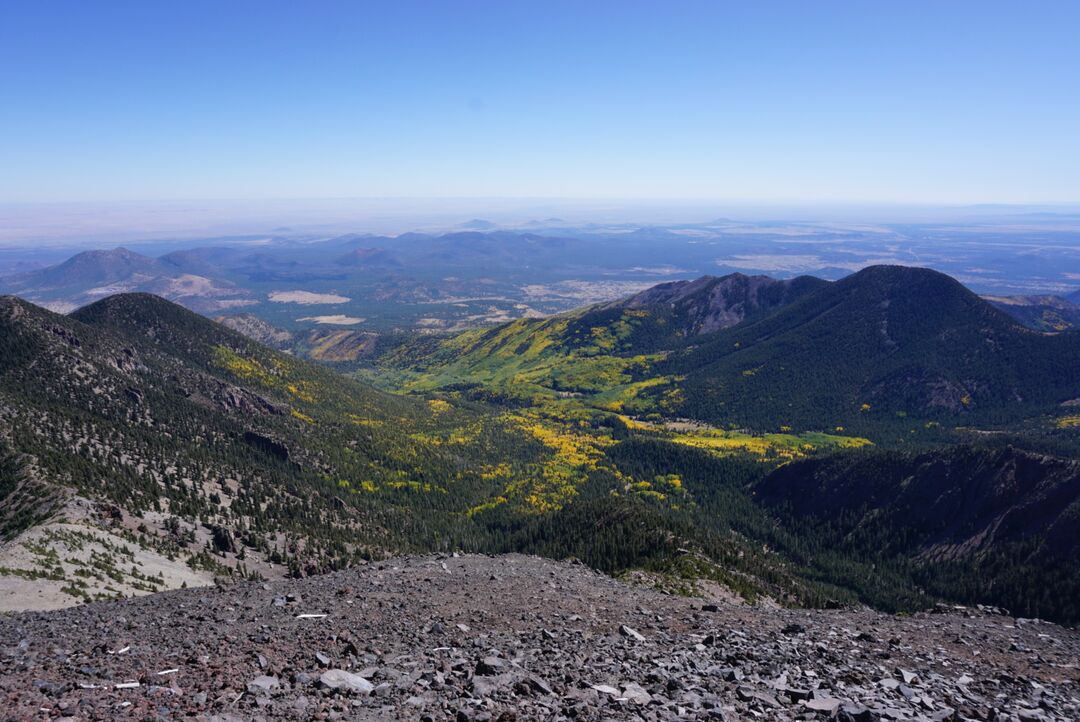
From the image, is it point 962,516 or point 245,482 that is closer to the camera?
point 962,516

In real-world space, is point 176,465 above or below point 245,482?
above

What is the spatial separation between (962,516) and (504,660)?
100161mm

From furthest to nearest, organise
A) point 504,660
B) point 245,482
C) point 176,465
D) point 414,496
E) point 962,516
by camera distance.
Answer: point 414,496, point 245,482, point 962,516, point 176,465, point 504,660

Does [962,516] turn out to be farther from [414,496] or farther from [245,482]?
[245,482]

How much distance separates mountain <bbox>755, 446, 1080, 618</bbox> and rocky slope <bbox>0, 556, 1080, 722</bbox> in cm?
4023

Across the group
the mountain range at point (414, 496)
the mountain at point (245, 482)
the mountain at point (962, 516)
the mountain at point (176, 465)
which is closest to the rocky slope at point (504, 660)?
the mountain range at point (414, 496)

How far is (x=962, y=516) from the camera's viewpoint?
95188 mm

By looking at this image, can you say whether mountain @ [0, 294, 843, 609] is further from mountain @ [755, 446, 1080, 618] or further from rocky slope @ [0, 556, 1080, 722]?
rocky slope @ [0, 556, 1080, 722]

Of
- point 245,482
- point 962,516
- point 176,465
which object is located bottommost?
point 962,516

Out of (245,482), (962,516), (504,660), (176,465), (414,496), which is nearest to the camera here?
(504,660)

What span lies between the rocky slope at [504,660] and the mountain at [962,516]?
40.2m

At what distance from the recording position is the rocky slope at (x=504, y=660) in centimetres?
2003

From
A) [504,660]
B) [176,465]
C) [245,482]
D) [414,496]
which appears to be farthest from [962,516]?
[176,465]

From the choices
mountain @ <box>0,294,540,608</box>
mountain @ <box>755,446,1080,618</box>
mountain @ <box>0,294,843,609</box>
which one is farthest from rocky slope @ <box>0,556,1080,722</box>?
mountain @ <box>755,446,1080,618</box>
